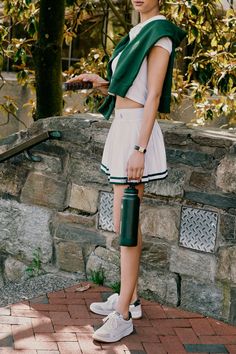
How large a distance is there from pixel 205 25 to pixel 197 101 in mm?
740

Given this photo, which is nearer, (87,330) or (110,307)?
(87,330)

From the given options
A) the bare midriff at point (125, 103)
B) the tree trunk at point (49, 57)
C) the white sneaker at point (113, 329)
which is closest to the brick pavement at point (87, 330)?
Result: the white sneaker at point (113, 329)

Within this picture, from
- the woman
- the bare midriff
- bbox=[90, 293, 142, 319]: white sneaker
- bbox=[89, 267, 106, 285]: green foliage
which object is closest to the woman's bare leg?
the woman

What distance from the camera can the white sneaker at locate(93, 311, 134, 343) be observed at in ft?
13.2

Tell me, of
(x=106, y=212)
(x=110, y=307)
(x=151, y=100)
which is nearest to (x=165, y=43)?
(x=151, y=100)

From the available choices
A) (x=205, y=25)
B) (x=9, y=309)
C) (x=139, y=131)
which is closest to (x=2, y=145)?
(x=9, y=309)

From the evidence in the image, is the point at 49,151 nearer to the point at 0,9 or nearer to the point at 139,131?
the point at 139,131

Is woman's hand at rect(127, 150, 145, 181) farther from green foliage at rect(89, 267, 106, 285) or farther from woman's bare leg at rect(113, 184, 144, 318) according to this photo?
green foliage at rect(89, 267, 106, 285)

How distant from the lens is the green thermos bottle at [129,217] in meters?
3.87

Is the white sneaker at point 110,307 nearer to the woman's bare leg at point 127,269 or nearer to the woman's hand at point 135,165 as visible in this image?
the woman's bare leg at point 127,269

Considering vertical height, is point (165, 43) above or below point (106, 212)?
above

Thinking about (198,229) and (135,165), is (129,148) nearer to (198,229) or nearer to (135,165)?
(135,165)

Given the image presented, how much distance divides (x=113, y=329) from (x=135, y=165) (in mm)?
839

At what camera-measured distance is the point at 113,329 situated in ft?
13.2
